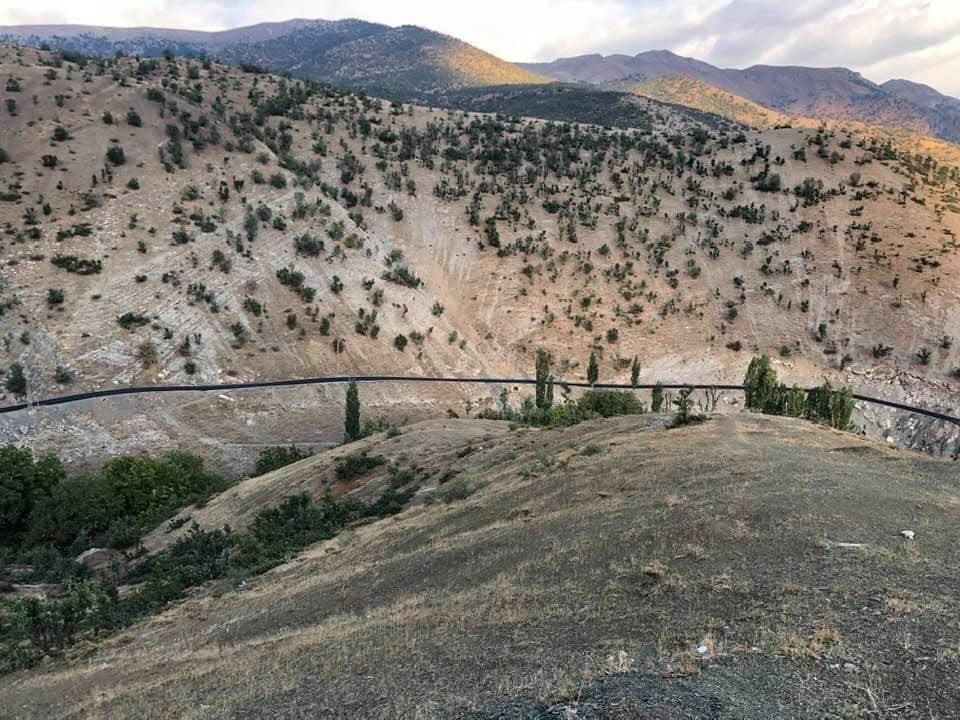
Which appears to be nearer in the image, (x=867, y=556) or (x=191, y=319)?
(x=867, y=556)

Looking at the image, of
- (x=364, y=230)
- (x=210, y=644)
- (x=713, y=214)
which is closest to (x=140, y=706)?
(x=210, y=644)

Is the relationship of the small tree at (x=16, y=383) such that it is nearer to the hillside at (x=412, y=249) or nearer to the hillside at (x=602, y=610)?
the hillside at (x=412, y=249)

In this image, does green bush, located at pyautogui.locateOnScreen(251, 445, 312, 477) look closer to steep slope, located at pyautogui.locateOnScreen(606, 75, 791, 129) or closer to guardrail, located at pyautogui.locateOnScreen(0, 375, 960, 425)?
guardrail, located at pyautogui.locateOnScreen(0, 375, 960, 425)

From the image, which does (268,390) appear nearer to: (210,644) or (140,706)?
(210,644)

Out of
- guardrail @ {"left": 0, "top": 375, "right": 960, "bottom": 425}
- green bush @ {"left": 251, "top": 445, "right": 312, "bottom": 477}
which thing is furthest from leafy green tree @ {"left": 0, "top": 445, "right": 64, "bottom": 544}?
green bush @ {"left": 251, "top": 445, "right": 312, "bottom": 477}

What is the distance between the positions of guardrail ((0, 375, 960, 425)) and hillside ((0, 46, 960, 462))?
3.02 feet

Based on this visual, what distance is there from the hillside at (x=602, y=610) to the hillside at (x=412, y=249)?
18.2m

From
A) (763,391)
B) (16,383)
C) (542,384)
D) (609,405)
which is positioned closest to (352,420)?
(542,384)

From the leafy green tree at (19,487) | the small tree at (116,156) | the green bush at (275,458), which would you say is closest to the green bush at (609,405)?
the green bush at (275,458)

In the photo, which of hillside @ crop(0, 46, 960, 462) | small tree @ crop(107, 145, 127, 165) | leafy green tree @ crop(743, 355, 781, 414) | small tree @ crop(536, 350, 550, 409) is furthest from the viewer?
small tree @ crop(107, 145, 127, 165)

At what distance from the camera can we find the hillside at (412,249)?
32.6 metres

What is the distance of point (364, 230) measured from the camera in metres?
44.7

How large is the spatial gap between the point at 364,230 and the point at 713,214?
27289mm

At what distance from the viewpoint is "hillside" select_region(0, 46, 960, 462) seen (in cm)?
3262
